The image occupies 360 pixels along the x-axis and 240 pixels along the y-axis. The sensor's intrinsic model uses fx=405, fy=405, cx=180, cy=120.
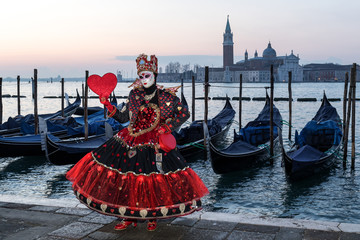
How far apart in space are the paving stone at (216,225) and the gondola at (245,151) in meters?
4.32

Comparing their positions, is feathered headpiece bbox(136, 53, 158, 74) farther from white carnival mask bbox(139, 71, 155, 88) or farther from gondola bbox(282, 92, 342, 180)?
gondola bbox(282, 92, 342, 180)

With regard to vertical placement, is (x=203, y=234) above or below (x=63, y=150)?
above

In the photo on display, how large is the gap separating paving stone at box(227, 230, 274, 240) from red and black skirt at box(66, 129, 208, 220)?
33 centimetres

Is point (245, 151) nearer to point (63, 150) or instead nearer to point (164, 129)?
point (63, 150)

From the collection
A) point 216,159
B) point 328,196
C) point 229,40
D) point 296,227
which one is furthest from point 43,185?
point 229,40

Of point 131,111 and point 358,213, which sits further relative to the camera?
point 358,213

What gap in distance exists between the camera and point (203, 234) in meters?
3.01

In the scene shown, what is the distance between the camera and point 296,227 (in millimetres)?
3111

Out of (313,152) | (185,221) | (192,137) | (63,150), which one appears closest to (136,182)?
(185,221)

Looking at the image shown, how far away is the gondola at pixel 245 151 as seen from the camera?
309 inches

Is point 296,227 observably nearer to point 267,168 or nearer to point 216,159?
point 216,159

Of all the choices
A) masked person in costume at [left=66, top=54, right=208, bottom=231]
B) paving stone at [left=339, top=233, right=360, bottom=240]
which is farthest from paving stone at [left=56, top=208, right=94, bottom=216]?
paving stone at [left=339, top=233, right=360, bottom=240]

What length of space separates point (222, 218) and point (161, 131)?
936mm

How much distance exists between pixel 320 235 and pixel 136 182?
4.58 ft
